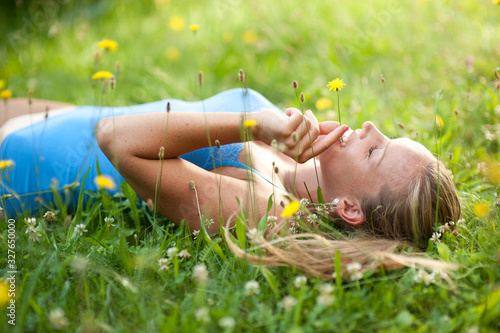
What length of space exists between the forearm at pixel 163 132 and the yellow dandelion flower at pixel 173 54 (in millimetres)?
2474

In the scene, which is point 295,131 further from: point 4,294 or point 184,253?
point 4,294

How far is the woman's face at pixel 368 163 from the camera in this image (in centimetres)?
194

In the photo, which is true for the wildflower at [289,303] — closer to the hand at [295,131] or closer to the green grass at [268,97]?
the green grass at [268,97]

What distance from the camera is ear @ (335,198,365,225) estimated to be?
6.41ft

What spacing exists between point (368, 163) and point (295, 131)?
39 centimetres

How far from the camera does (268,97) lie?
11.8 feet

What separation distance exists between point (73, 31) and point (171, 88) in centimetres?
212

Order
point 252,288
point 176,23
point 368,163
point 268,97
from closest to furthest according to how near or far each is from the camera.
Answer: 1. point 252,288
2. point 368,163
3. point 268,97
4. point 176,23

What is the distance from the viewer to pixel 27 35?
4.93 meters

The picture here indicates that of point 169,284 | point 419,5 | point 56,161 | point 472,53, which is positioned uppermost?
point 419,5

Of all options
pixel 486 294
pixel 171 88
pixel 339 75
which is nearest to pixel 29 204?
pixel 171 88

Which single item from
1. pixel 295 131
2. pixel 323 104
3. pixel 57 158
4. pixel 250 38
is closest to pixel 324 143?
pixel 295 131

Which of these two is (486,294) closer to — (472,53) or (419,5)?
(472,53)

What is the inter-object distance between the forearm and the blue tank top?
237mm
